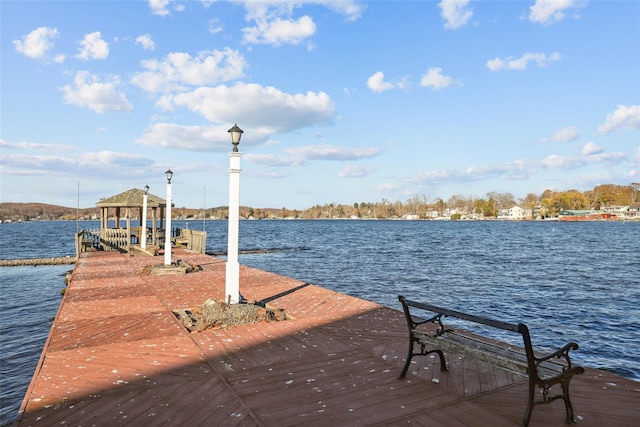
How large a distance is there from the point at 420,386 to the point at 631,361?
21.9 feet

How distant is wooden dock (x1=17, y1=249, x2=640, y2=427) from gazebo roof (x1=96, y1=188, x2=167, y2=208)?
16.8 m

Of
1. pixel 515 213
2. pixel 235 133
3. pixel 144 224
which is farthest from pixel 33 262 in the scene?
pixel 515 213

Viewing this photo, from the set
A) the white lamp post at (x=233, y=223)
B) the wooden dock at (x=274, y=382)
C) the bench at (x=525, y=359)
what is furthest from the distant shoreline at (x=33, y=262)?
the bench at (x=525, y=359)

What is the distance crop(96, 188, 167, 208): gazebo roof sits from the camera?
23.1 meters

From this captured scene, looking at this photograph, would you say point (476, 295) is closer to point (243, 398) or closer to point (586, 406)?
point (586, 406)

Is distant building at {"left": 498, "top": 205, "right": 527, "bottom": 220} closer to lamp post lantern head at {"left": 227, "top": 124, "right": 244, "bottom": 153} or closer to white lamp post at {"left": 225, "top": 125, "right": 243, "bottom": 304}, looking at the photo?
white lamp post at {"left": 225, "top": 125, "right": 243, "bottom": 304}

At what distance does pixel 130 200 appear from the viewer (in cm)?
2311

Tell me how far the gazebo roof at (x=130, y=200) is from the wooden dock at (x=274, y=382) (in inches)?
663

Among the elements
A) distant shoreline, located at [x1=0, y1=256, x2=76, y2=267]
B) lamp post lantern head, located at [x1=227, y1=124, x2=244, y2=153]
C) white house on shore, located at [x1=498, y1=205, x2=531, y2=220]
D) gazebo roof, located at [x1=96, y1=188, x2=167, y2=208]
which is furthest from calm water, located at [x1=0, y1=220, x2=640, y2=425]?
white house on shore, located at [x1=498, y1=205, x2=531, y2=220]

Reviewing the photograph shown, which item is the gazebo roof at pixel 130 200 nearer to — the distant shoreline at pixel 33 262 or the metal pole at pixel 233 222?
the distant shoreline at pixel 33 262

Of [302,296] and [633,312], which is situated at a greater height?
[302,296]

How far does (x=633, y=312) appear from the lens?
12.8 meters

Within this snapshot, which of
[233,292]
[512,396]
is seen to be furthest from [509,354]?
[233,292]

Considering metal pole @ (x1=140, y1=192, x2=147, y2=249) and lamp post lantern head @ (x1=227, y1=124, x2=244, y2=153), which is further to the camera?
metal pole @ (x1=140, y1=192, x2=147, y2=249)
